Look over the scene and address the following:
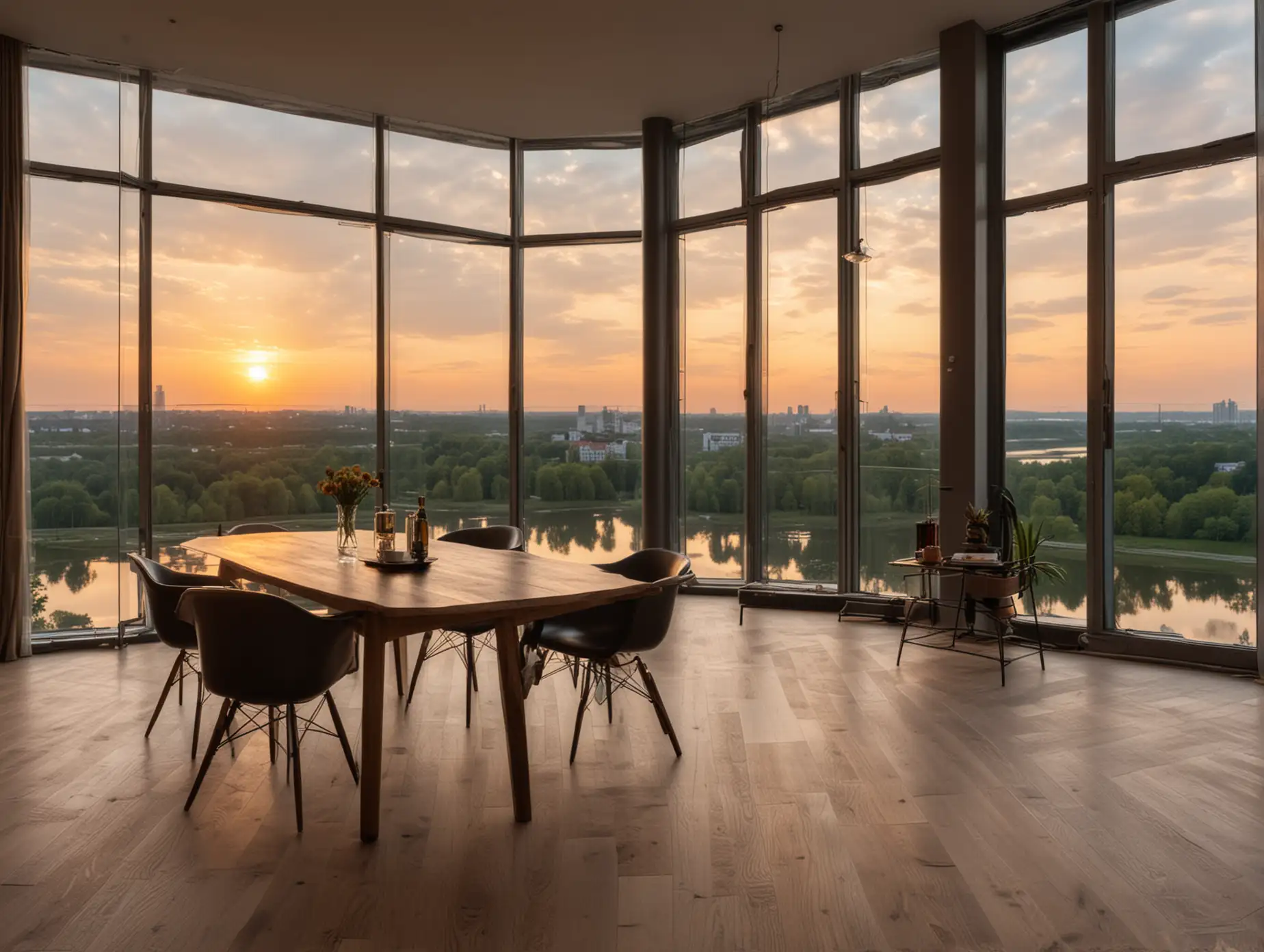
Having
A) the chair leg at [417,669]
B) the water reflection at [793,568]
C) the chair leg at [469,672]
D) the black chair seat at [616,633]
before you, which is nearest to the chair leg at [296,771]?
the black chair seat at [616,633]

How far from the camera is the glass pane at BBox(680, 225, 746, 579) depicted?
313 inches

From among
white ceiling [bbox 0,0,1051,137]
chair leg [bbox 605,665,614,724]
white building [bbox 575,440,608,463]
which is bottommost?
chair leg [bbox 605,665,614,724]

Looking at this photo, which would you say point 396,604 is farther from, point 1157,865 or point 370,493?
point 370,493

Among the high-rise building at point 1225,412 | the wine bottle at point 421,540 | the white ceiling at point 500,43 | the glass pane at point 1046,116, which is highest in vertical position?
the white ceiling at point 500,43

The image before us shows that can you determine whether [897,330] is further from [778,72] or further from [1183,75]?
[1183,75]

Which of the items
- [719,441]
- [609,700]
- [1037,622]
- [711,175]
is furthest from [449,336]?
[1037,622]

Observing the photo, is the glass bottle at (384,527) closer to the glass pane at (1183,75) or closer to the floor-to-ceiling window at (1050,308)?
the floor-to-ceiling window at (1050,308)

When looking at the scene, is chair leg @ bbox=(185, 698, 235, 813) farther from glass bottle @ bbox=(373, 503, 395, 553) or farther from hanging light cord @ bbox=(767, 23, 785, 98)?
hanging light cord @ bbox=(767, 23, 785, 98)

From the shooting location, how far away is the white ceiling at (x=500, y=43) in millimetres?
5812

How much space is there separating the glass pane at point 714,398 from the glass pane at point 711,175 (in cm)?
23

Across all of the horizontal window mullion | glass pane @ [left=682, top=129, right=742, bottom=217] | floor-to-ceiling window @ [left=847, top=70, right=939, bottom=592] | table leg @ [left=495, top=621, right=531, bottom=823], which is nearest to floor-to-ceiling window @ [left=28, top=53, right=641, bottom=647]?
glass pane @ [left=682, top=129, right=742, bottom=217]

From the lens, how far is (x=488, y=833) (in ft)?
10.4

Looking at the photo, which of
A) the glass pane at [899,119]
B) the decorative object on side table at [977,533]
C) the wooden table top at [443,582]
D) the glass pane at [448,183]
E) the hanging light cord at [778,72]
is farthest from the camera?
the glass pane at [448,183]

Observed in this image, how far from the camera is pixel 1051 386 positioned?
623cm
